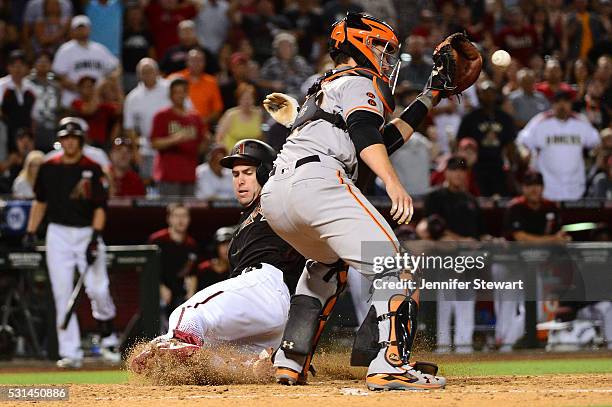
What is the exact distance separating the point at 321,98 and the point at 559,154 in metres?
8.19

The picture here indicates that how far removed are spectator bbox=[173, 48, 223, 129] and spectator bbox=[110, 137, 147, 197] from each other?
5.67ft

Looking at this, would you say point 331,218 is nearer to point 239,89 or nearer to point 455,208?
point 455,208

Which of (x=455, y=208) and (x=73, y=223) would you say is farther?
(x=455, y=208)

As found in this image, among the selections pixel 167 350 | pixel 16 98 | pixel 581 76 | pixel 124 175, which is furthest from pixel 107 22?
pixel 167 350

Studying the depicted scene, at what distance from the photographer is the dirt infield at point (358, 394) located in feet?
18.1

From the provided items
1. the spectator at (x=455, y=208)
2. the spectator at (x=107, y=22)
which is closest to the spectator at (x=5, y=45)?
the spectator at (x=107, y=22)

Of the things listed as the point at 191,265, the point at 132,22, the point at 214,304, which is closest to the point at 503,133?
the point at 191,265

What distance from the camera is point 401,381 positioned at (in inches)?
233

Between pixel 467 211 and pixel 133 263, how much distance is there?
12.3 ft

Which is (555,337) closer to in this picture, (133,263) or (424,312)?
(424,312)

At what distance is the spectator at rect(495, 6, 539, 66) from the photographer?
17.5 meters

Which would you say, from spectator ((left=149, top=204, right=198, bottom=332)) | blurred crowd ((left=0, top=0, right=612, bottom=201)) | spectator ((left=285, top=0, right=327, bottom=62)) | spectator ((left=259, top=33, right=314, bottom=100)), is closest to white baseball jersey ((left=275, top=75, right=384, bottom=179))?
spectator ((left=149, top=204, right=198, bottom=332))

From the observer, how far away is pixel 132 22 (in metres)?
16.1

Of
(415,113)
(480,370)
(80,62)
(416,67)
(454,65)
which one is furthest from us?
(416,67)
